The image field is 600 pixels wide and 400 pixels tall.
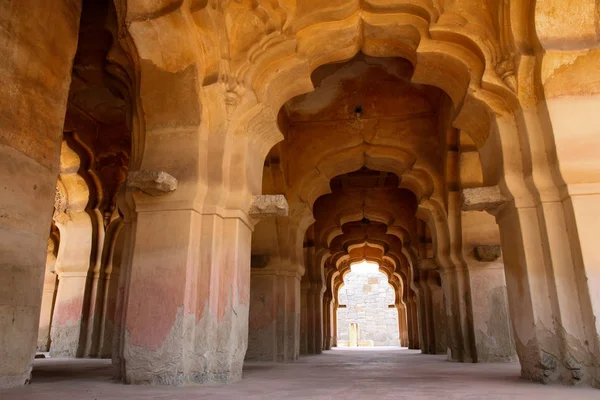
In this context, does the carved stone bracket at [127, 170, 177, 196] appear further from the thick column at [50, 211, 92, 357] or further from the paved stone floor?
the thick column at [50, 211, 92, 357]

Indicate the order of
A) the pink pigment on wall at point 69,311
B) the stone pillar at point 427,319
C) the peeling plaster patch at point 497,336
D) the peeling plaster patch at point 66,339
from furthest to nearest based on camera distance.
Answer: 1. the stone pillar at point 427,319
2. the pink pigment on wall at point 69,311
3. the peeling plaster patch at point 66,339
4. the peeling plaster patch at point 497,336

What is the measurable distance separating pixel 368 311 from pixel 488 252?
86.7 feet

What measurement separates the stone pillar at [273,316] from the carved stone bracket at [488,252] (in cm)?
352

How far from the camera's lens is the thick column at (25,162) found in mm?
3971

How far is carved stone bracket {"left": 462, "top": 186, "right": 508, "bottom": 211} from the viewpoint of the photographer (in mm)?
4918

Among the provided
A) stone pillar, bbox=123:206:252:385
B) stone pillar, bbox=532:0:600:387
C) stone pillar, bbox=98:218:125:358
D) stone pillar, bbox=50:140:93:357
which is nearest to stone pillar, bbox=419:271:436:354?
stone pillar, bbox=98:218:125:358

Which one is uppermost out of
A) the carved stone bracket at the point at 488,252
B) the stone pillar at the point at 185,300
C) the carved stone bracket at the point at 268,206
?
the carved stone bracket at the point at 268,206

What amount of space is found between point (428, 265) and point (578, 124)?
7163 millimetres

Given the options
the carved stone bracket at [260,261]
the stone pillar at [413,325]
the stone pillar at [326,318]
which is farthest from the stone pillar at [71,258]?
the stone pillar at [413,325]

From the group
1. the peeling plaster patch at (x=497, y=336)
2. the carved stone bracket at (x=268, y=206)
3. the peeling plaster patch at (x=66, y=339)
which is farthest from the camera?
the peeling plaster patch at (x=66, y=339)

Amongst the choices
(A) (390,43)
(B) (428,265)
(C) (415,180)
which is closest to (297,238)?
(C) (415,180)

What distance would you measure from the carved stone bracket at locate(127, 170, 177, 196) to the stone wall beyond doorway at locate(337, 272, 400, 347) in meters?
27.9

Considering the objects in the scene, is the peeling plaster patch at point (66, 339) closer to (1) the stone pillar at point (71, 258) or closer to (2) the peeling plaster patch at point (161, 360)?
(1) the stone pillar at point (71, 258)

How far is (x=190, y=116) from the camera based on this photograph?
513 cm
